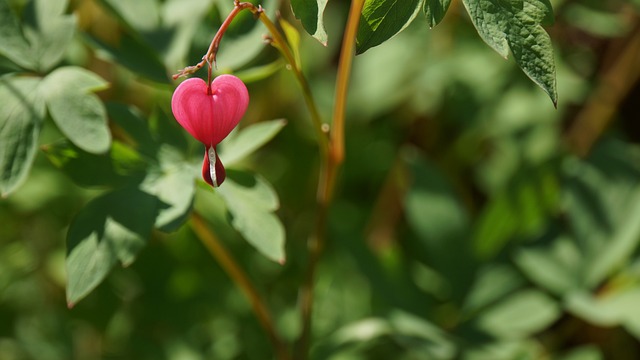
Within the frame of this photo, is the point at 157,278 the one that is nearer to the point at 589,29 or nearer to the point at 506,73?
the point at 506,73

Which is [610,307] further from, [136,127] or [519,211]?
[136,127]

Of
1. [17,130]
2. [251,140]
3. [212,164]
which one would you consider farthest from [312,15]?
[17,130]

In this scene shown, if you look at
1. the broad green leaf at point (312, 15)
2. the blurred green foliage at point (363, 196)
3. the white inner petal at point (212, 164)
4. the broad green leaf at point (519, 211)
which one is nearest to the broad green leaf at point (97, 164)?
the blurred green foliage at point (363, 196)

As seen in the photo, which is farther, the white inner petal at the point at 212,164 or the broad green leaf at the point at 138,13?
the broad green leaf at the point at 138,13

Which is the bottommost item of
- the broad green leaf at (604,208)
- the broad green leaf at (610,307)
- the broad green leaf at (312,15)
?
the broad green leaf at (610,307)

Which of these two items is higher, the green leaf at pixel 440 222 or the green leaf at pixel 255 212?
the green leaf at pixel 255 212

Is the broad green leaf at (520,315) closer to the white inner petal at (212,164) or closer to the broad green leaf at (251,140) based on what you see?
the broad green leaf at (251,140)

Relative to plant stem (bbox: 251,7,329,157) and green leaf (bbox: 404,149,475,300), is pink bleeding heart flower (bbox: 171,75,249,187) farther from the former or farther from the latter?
green leaf (bbox: 404,149,475,300)
